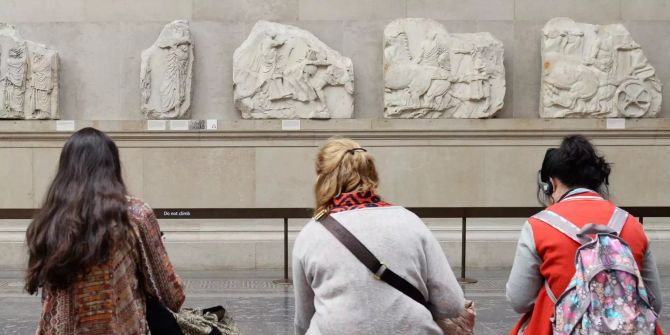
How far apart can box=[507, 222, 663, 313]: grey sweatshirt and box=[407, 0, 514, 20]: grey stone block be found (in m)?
8.29

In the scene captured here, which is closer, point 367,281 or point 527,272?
point 367,281

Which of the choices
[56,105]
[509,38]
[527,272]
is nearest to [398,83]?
[509,38]

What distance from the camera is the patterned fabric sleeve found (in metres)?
3.43

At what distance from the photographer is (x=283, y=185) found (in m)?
11.3

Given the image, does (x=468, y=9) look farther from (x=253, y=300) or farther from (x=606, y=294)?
(x=606, y=294)

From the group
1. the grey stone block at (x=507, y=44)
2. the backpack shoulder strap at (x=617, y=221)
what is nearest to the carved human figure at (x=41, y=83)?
the grey stone block at (x=507, y=44)

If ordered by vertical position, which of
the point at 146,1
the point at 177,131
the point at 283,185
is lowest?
the point at 283,185

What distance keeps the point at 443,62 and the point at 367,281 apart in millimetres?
8278

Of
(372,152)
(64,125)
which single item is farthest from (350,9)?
(64,125)

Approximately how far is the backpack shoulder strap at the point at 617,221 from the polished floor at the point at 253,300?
11.5 ft

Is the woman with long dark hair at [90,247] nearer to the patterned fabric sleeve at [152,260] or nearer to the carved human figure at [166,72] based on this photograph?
the patterned fabric sleeve at [152,260]

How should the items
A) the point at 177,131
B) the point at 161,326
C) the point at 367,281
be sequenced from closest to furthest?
1. the point at 367,281
2. the point at 161,326
3. the point at 177,131

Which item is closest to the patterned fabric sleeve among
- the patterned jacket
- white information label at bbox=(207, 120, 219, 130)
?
the patterned jacket

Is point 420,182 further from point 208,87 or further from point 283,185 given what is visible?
point 208,87
